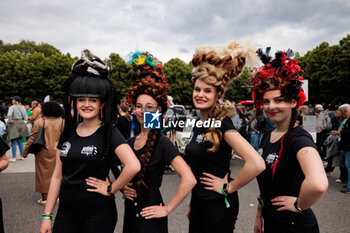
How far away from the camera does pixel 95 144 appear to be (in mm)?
1912

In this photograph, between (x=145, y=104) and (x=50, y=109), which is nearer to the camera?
(x=145, y=104)

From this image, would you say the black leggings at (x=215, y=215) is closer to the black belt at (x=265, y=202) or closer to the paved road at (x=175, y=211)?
the black belt at (x=265, y=202)

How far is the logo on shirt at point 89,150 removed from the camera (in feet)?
6.13

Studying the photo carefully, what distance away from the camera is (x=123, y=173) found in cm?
180

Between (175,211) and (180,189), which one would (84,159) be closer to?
(180,189)

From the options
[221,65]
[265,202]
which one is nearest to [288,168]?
[265,202]

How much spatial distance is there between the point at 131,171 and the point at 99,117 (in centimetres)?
62

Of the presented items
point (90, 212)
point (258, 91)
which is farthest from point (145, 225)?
point (258, 91)

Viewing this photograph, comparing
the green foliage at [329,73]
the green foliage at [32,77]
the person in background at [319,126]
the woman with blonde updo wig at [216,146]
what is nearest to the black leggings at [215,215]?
the woman with blonde updo wig at [216,146]

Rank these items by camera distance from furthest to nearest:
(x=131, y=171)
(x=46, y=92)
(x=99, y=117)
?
(x=46, y=92), (x=99, y=117), (x=131, y=171)

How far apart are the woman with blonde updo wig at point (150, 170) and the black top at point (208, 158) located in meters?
0.21

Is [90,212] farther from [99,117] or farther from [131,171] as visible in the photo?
[99,117]

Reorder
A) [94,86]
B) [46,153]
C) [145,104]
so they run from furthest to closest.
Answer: [46,153] < [145,104] < [94,86]

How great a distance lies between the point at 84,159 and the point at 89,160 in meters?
0.04
